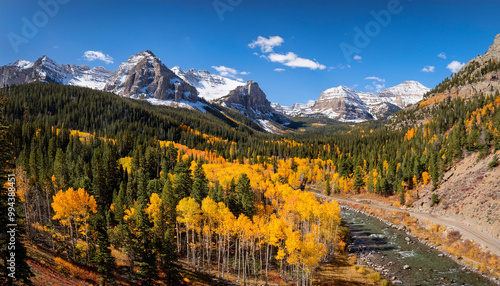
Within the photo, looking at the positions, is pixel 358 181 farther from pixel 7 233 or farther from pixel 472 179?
pixel 7 233

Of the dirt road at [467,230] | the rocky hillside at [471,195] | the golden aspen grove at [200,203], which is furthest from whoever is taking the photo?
the rocky hillside at [471,195]

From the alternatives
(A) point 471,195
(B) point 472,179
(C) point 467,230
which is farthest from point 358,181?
(C) point 467,230

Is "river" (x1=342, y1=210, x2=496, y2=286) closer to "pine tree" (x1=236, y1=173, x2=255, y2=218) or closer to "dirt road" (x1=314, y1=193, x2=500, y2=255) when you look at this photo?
"dirt road" (x1=314, y1=193, x2=500, y2=255)

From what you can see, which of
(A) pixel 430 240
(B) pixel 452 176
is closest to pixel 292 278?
(A) pixel 430 240

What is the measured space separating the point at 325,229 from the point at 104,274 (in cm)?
4261

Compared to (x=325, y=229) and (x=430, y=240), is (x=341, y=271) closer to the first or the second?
(x=325, y=229)

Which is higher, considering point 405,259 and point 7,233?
point 7,233

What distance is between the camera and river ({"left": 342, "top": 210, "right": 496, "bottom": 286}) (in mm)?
40312

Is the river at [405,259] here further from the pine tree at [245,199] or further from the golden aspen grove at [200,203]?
the pine tree at [245,199]

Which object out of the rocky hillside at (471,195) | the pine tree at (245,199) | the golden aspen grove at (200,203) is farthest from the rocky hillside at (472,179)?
the pine tree at (245,199)

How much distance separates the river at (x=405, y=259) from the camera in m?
40.3

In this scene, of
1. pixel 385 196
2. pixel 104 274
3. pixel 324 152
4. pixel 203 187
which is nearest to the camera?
pixel 104 274

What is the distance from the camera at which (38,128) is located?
115188mm

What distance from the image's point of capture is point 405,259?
49.0 meters
